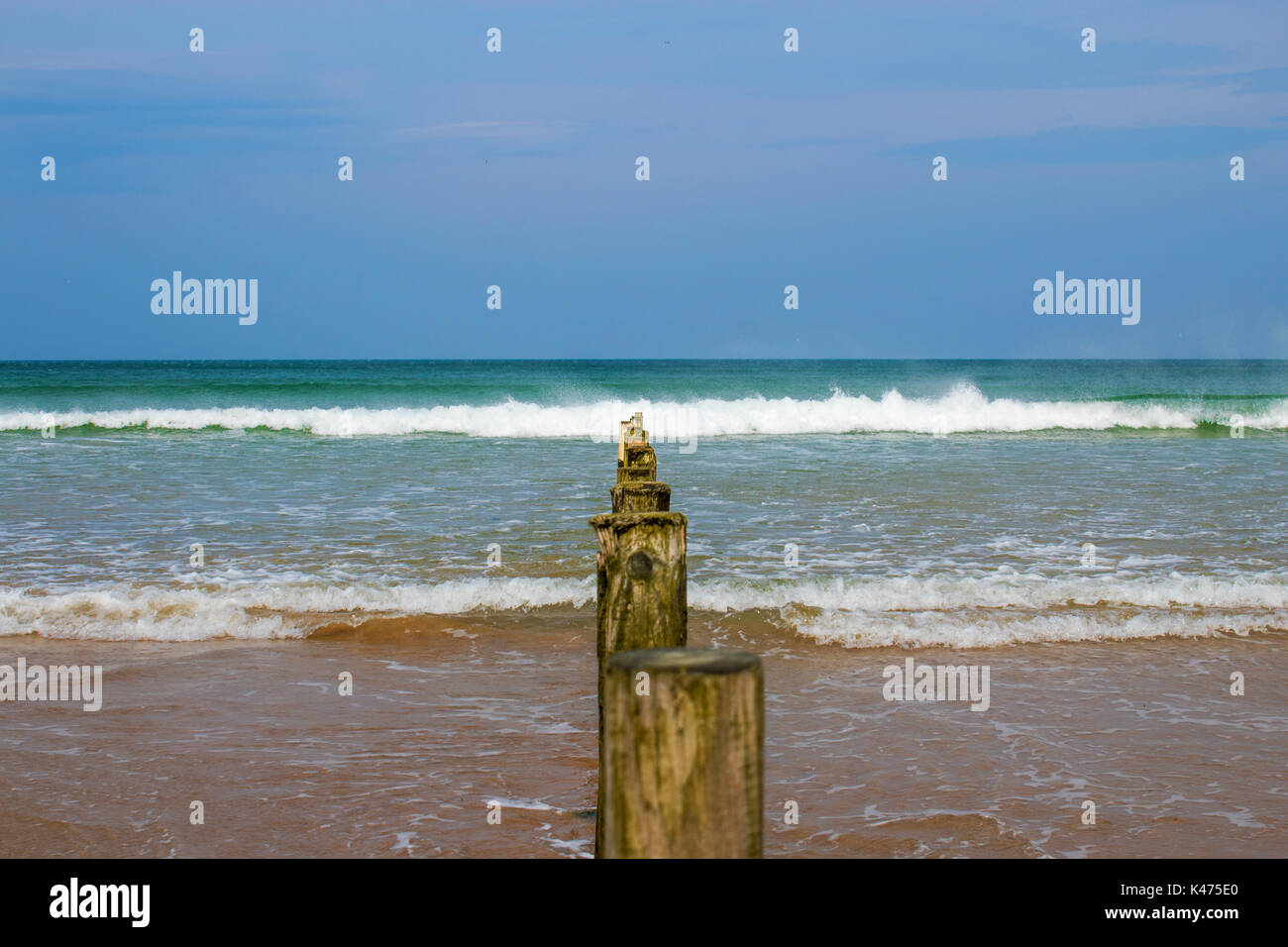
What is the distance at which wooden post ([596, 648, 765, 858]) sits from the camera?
6.31 feet

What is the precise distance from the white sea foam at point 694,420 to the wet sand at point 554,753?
58.9 ft

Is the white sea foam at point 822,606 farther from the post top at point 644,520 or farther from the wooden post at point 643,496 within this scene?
the post top at point 644,520

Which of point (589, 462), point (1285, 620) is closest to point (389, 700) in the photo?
point (1285, 620)

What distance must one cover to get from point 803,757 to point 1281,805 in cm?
213

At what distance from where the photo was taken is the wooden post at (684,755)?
1924 mm

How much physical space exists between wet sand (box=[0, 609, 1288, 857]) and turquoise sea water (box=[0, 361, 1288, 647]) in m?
0.70

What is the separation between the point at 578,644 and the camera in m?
7.52

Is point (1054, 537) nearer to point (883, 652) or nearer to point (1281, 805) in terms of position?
point (883, 652)

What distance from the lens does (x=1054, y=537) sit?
10.6 metres

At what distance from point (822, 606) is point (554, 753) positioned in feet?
11.0

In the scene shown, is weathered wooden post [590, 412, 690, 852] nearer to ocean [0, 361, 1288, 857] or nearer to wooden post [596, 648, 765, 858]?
ocean [0, 361, 1288, 857]

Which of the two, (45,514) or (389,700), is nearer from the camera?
(389,700)

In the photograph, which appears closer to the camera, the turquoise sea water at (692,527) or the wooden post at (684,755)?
the wooden post at (684,755)

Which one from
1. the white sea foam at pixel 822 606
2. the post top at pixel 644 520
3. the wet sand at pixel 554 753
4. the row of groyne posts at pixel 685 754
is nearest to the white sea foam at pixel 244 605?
the white sea foam at pixel 822 606
